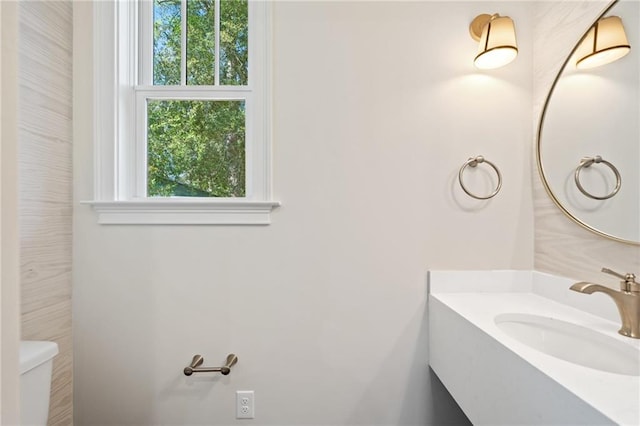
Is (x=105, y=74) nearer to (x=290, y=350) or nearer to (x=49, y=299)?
(x=49, y=299)

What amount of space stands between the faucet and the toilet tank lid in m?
1.60

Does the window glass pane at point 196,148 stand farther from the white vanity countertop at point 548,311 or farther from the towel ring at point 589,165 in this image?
the towel ring at point 589,165

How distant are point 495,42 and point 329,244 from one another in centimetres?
97

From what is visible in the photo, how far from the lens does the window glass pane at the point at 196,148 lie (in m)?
1.38

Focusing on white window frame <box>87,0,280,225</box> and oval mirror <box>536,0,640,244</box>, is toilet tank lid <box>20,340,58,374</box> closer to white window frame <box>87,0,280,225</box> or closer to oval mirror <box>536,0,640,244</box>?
white window frame <box>87,0,280,225</box>

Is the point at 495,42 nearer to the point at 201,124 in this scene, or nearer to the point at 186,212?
the point at 201,124

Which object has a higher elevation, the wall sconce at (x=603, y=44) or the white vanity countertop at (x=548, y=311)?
the wall sconce at (x=603, y=44)

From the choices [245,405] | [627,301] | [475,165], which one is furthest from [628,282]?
[245,405]

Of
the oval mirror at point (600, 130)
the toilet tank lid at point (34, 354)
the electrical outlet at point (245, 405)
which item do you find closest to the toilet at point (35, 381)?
the toilet tank lid at point (34, 354)

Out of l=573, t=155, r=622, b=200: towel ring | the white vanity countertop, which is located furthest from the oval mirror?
the white vanity countertop

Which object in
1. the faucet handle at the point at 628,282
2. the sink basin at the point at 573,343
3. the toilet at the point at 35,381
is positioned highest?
the faucet handle at the point at 628,282

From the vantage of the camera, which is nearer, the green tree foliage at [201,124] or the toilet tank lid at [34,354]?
the toilet tank lid at [34,354]

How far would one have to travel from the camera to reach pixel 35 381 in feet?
3.15

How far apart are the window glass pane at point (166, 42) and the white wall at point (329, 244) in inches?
9.8
